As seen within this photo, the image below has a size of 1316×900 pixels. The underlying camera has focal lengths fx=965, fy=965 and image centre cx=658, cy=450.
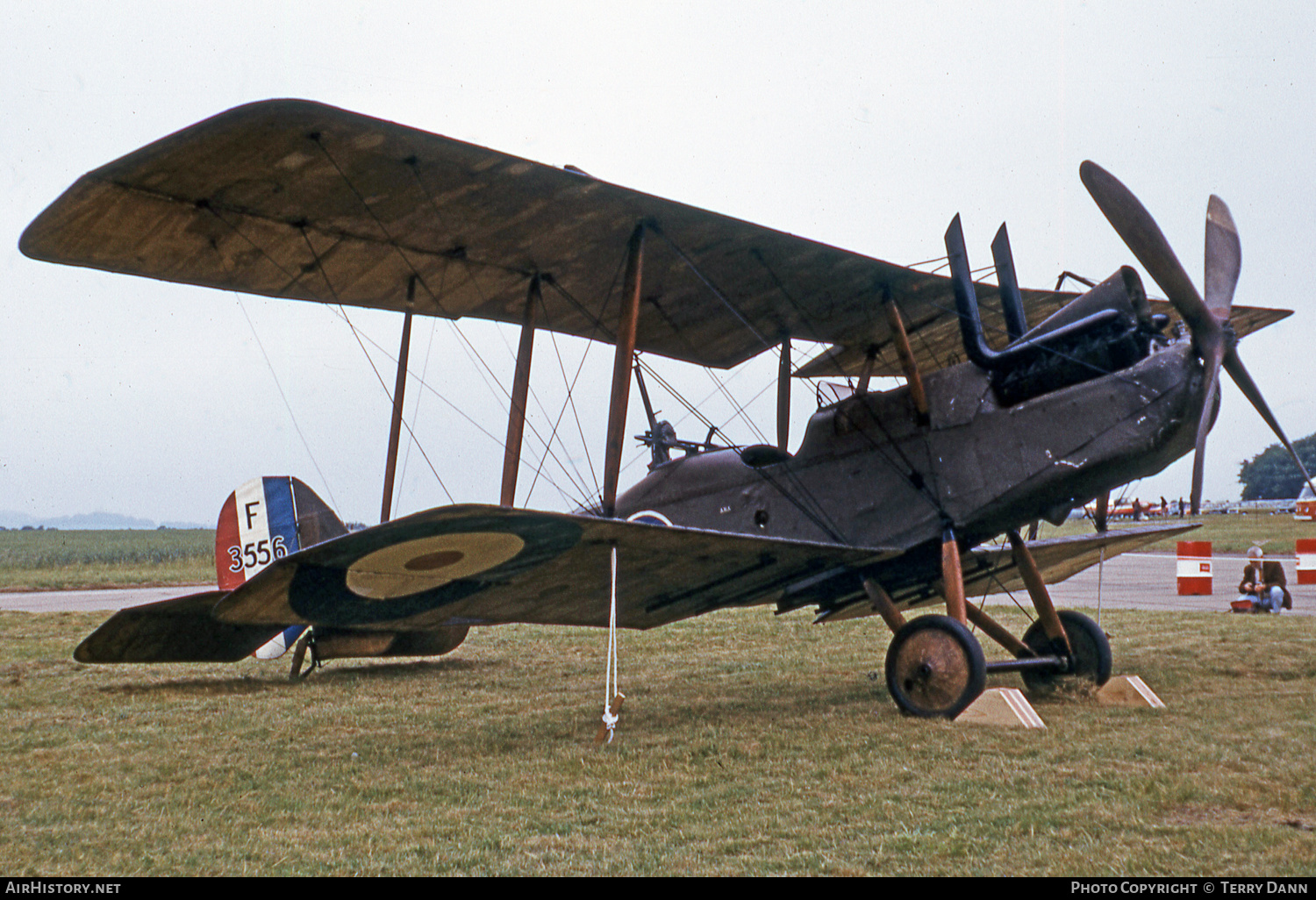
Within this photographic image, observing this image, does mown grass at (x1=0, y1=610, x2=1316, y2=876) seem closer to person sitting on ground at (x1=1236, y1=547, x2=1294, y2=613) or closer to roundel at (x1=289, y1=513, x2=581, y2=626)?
roundel at (x1=289, y1=513, x2=581, y2=626)

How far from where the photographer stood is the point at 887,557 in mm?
6973

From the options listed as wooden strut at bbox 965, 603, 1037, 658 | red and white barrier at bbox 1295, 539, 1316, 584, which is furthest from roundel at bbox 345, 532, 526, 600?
red and white barrier at bbox 1295, 539, 1316, 584

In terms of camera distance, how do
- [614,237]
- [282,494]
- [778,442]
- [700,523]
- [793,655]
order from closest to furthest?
[614,237] → [700,523] → [778,442] → [282,494] → [793,655]

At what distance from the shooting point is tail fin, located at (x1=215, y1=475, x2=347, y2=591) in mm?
9289

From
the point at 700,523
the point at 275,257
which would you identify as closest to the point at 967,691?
the point at 700,523

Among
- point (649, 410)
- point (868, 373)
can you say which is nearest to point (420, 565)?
point (649, 410)

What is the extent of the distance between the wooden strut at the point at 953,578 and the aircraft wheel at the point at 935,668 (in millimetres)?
128

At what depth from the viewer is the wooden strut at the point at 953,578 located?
6.28 metres

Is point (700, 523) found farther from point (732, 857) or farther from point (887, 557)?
point (732, 857)

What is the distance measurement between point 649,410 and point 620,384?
246cm

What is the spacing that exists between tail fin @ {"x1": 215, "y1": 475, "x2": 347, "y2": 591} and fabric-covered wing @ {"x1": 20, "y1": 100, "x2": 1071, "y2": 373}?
93.0 inches

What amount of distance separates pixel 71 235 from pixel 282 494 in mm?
3948

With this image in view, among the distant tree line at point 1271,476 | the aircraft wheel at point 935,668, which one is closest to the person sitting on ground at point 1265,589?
the aircraft wheel at point 935,668

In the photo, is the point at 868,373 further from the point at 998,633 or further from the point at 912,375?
the point at 998,633
